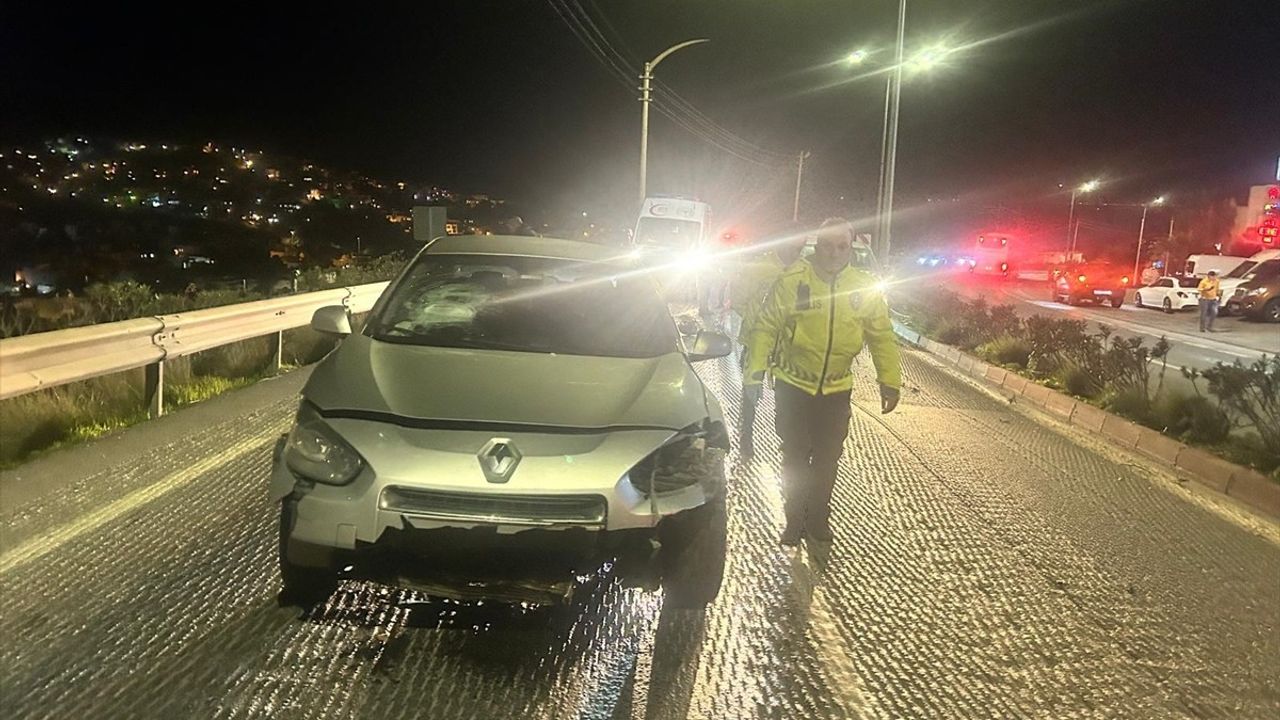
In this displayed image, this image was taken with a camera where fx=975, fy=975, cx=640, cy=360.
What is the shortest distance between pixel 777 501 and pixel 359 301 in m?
7.84

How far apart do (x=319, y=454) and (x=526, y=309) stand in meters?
1.98

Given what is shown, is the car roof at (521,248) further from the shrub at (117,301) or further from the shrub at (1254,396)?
the shrub at (1254,396)

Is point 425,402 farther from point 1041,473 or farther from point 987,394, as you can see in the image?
point 987,394

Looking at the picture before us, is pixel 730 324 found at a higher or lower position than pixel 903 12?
lower

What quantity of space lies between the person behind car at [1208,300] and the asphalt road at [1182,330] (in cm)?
29

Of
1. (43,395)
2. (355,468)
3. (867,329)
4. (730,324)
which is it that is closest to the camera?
(355,468)

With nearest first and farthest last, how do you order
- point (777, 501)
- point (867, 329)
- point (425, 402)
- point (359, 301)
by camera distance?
point (425, 402) < point (867, 329) < point (777, 501) < point (359, 301)

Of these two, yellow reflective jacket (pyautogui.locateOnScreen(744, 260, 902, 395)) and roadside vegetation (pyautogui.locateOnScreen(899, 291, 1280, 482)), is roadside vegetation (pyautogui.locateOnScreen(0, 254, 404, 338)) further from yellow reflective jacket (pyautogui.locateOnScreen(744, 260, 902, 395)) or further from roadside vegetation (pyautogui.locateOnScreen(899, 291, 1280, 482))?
roadside vegetation (pyautogui.locateOnScreen(899, 291, 1280, 482))

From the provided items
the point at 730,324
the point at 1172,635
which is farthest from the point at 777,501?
the point at 730,324

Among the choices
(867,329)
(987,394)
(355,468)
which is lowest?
(987,394)

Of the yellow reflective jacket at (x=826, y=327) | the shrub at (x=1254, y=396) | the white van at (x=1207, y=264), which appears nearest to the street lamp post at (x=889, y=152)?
the shrub at (x=1254, y=396)

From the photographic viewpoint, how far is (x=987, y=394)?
41.4 feet

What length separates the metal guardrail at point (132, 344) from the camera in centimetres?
624

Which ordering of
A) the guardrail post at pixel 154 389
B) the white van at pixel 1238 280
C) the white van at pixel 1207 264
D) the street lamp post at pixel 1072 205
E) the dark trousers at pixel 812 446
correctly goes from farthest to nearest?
the street lamp post at pixel 1072 205, the white van at pixel 1207 264, the white van at pixel 1238 280, the guardrail post at pixel 154 389, the dark trousers at pixel 812 446
